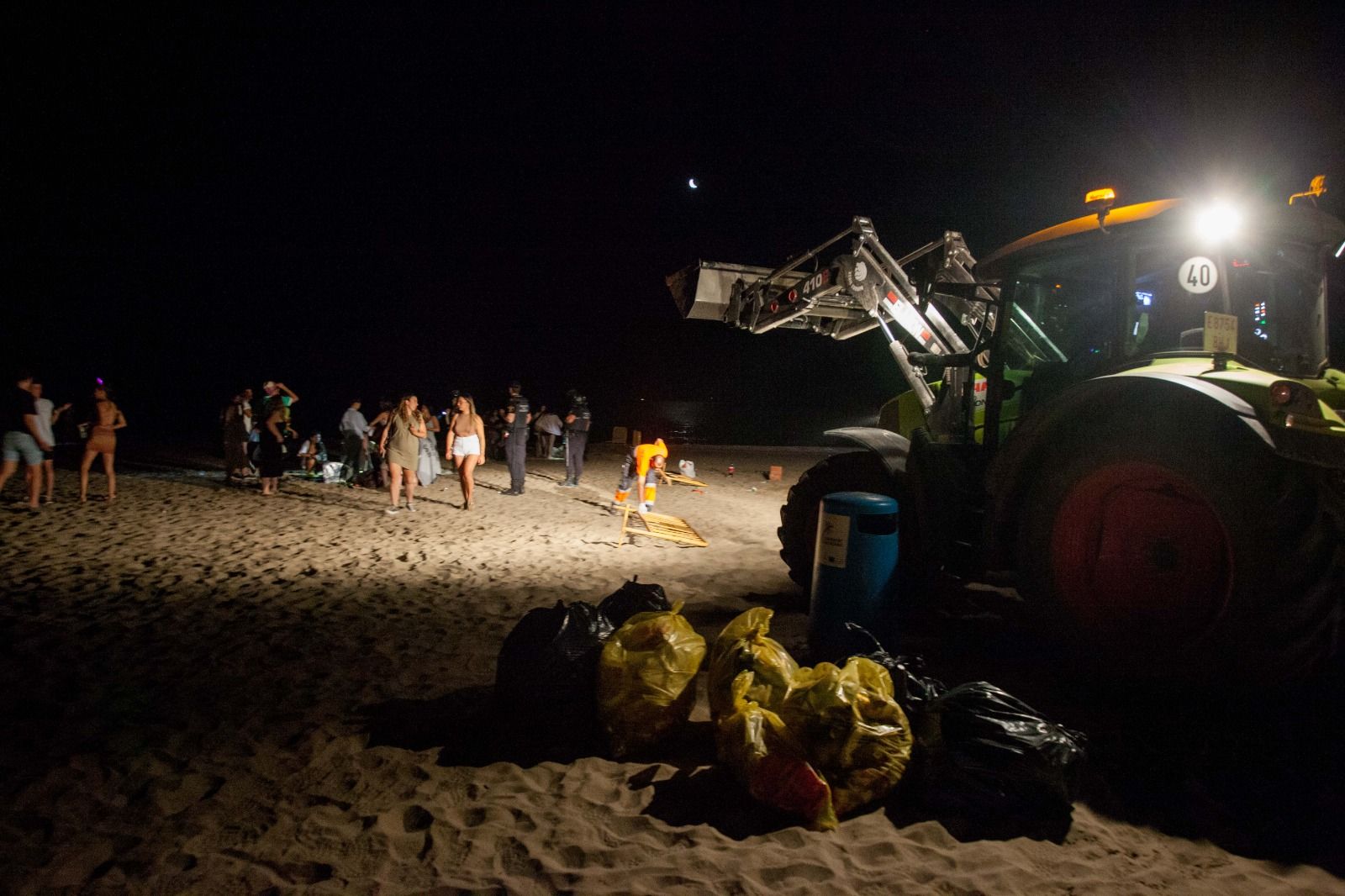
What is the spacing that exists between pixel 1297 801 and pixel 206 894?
14.7ft

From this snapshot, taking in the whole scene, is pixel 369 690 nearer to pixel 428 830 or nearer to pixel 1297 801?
pixel 428 830

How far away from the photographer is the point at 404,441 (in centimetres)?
975

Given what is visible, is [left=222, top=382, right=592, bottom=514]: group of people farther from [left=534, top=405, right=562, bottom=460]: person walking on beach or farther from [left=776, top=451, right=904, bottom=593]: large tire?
[left=776, top=451, right=904, bottom=593]: large tire

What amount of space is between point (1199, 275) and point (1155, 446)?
1087 millimetres

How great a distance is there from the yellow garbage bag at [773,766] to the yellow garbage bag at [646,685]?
0.36 m

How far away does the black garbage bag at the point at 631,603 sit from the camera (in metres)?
3.99

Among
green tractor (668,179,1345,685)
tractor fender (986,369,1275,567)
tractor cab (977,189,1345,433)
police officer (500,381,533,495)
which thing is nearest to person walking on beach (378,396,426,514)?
police officer (500,381,533,495)

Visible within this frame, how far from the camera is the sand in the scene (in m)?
2.47

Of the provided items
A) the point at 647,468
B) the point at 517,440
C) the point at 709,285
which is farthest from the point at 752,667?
the point at 517,440

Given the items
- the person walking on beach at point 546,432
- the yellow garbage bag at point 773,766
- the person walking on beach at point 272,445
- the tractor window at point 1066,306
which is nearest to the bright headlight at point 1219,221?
the tractor window at point 1066,306

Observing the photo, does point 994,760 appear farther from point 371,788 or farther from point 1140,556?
point 371,788

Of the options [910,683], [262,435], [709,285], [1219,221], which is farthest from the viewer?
[262,435]

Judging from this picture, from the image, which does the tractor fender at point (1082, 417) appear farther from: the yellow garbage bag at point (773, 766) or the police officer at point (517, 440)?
the police officer at point (517, 440)

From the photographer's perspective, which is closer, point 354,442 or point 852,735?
point 852,735
